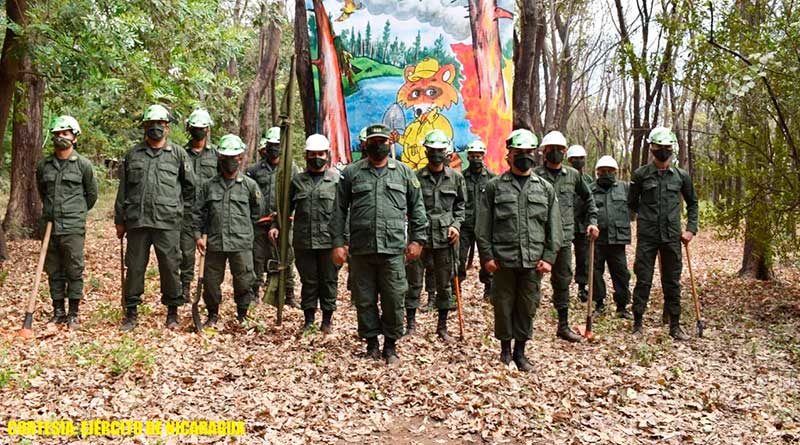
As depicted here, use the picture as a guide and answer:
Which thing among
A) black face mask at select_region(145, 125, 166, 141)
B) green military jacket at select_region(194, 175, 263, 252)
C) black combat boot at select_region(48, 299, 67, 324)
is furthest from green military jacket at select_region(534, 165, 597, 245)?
black combat boot at select_region(48, 299, 67, 324)

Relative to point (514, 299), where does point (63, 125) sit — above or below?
above

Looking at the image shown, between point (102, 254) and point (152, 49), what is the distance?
A: 22.0ft

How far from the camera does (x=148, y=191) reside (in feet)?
24.9

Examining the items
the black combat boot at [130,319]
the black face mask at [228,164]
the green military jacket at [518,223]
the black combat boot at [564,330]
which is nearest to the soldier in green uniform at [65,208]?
the black combat boot at [130,319]

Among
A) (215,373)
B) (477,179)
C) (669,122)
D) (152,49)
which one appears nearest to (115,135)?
(152,49)

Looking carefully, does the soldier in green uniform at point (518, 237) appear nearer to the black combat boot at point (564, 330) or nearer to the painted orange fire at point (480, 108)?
the black combat boot at point (564, 330)

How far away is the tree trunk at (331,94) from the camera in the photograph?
13.3 meters

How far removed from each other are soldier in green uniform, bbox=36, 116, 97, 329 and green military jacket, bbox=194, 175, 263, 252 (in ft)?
4.40

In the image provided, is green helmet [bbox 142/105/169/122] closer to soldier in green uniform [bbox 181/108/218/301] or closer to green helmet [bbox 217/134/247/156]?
green helmet [bbox 217/134/247/156]

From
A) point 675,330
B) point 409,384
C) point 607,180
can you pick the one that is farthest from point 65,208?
point 675,330

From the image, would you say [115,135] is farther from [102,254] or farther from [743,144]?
[743,144]

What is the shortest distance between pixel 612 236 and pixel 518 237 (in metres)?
3.36

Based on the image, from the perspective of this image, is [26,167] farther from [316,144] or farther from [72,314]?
[316,144]

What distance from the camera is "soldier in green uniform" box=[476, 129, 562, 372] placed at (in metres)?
6.51
